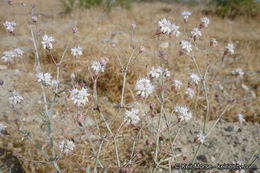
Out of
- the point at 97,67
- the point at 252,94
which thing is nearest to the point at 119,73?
the point at 97,67

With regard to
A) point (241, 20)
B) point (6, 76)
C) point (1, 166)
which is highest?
point (241, 20)

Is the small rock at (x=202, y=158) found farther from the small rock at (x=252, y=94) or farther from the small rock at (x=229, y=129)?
the small rock at (x=252, y=94)

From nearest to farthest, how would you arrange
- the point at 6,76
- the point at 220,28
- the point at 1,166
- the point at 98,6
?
the point at 1,166 → the point at 6,76 → the point at 220,28 → the point at 98,6

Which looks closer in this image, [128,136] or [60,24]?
[128,136]

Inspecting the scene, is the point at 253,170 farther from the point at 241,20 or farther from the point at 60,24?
A: the point at 241,20

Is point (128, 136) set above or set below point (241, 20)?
below

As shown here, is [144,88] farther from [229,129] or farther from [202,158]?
[229,129]

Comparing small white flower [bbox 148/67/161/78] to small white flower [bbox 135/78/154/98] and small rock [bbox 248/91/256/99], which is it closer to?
small white flower [bbox 135/78/154/98]

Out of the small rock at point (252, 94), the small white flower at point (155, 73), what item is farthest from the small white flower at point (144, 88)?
the small rock at point (252, 94)

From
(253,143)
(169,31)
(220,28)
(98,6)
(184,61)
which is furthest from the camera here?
(98,6)

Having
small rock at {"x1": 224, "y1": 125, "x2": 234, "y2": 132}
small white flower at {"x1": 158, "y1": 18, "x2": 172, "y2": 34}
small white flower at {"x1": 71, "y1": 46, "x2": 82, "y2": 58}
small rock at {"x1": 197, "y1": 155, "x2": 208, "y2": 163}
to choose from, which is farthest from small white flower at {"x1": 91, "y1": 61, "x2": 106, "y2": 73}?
small rock at {"x1": 224, "y1": 125, "x2": 234, "y2": 132}

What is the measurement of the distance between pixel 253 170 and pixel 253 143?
344mm

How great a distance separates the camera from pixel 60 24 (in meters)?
4.87

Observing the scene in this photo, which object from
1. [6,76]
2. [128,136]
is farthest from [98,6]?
[128,136]
